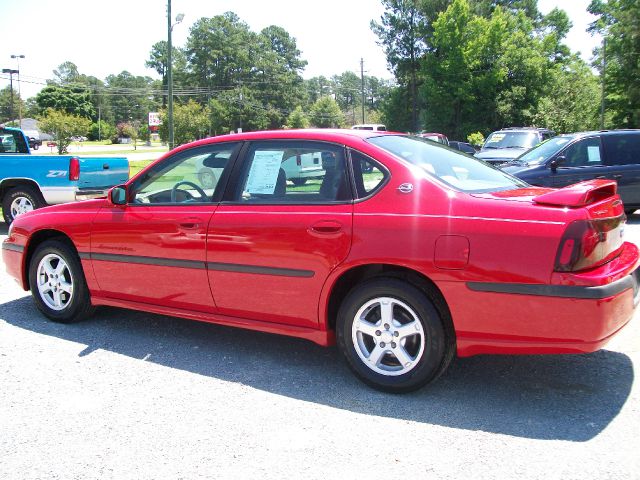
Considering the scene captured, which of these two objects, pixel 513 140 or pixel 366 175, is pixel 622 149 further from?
pixel 366 175

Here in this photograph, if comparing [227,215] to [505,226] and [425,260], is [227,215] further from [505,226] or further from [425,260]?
[505,226]

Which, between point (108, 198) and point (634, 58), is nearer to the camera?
point (108, 198)

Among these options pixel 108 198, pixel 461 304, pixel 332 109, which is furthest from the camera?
pixel 332 109

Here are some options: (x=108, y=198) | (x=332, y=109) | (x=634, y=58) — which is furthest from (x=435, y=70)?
(x=108, y=198)

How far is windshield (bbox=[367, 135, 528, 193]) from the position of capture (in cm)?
373

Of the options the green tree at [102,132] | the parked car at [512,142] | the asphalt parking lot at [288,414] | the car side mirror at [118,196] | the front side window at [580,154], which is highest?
the green tree at [102,132]

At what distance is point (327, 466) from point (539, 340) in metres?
1.34

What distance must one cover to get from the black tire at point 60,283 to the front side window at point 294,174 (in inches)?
70.0

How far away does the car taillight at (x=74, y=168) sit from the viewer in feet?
33.5

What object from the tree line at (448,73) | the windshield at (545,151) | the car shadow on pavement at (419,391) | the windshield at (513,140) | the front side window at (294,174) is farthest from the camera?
the tree line at (448,73)

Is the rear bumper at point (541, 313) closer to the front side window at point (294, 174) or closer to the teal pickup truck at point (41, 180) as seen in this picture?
the front side window at point (294, 174)

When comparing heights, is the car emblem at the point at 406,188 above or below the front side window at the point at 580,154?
below

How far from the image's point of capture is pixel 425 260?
3371 millimetres

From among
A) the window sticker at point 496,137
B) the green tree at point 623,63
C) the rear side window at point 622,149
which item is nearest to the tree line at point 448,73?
the green tree at point 623,63
